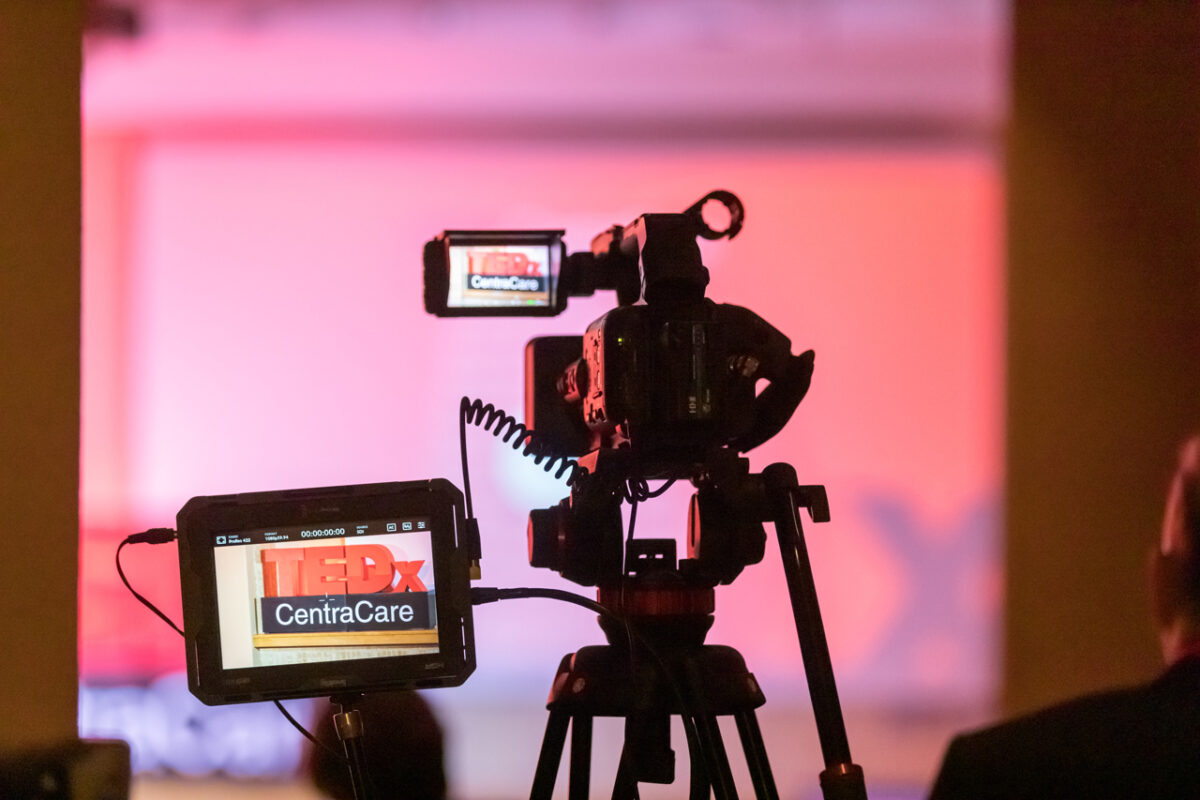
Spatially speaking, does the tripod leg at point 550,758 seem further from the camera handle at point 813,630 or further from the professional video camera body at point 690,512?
the camera handle at point 813,630

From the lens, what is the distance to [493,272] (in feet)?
3.37

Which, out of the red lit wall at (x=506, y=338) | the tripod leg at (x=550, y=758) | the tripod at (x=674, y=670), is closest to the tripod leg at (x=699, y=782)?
the tripod at (x=674, y=670)

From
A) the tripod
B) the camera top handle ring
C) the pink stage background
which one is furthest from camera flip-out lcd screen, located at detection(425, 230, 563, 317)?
the pink stage background

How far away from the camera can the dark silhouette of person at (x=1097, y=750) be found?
0.84m

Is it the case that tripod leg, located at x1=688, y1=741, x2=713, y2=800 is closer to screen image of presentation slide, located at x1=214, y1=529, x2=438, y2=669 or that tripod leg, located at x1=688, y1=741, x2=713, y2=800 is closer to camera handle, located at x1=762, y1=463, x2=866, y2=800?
camera handle, located at x1=762, y1=463, x2=866, y2=800

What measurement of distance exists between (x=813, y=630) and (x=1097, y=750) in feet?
1.01

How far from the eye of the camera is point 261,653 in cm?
81

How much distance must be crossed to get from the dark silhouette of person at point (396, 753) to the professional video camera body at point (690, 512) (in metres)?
0.44

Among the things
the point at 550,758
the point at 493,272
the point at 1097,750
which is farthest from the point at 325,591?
the point at 1097,750

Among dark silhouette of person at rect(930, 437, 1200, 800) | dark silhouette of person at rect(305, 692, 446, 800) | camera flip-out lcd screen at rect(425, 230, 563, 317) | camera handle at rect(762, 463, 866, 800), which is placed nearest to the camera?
camera handle at rect(762, 463, 866, 800)

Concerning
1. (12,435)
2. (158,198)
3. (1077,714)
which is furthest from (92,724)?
(1077,714)

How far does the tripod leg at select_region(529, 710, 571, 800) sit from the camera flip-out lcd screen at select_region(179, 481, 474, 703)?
165 millimetres

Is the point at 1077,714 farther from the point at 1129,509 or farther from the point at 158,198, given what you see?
the point at 158,198

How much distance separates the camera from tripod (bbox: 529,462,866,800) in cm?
81
